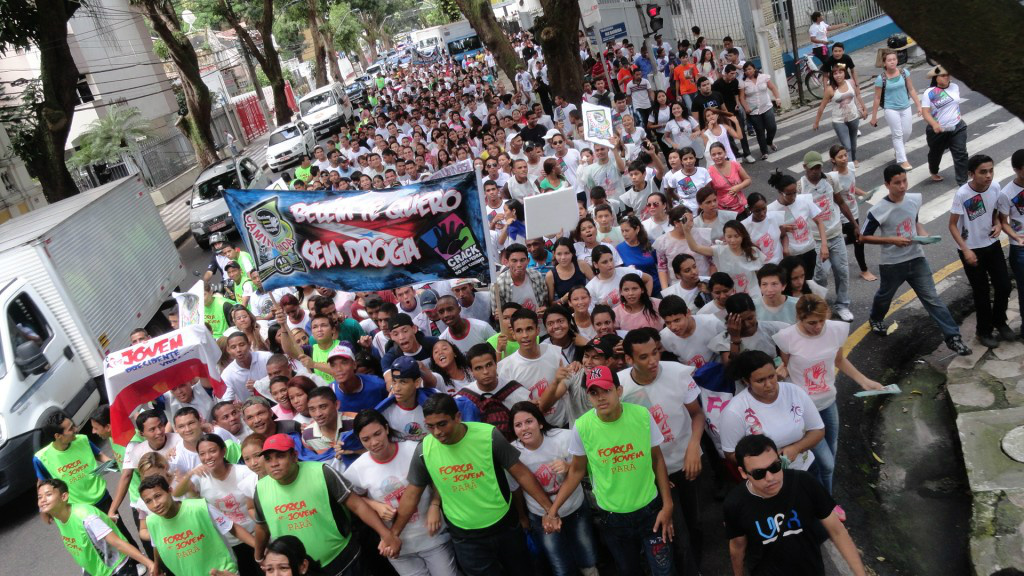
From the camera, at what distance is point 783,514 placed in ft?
12.8

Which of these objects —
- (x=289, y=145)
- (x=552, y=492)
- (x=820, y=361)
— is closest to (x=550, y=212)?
(x=820, y=361)

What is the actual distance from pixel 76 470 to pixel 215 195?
577 inches

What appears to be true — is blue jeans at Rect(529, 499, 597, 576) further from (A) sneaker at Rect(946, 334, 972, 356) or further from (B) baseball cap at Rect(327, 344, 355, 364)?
(A) sneaker at Rect(946, 334, 972, 356)

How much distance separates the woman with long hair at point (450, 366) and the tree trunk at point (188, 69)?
2459 cm

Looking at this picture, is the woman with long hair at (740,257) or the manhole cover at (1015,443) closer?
the manhole cover at (1015,443)

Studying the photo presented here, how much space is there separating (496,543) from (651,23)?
1640 cm

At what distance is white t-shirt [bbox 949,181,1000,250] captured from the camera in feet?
20.8

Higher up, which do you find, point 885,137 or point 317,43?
point 317,43

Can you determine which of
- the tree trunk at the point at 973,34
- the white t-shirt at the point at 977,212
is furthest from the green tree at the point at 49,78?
the tree trunk at the point at 973,34

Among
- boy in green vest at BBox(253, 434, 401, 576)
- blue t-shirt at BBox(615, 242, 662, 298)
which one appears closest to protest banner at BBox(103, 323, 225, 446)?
boy in green vest at BBox(253, 434, 401, 576)

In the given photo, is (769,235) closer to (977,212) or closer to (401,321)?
(977,212)

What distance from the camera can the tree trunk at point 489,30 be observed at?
873 inches

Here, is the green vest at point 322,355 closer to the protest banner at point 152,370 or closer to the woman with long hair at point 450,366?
the protest banner at point 152,370

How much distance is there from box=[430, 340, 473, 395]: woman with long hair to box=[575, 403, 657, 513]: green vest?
1.54m
